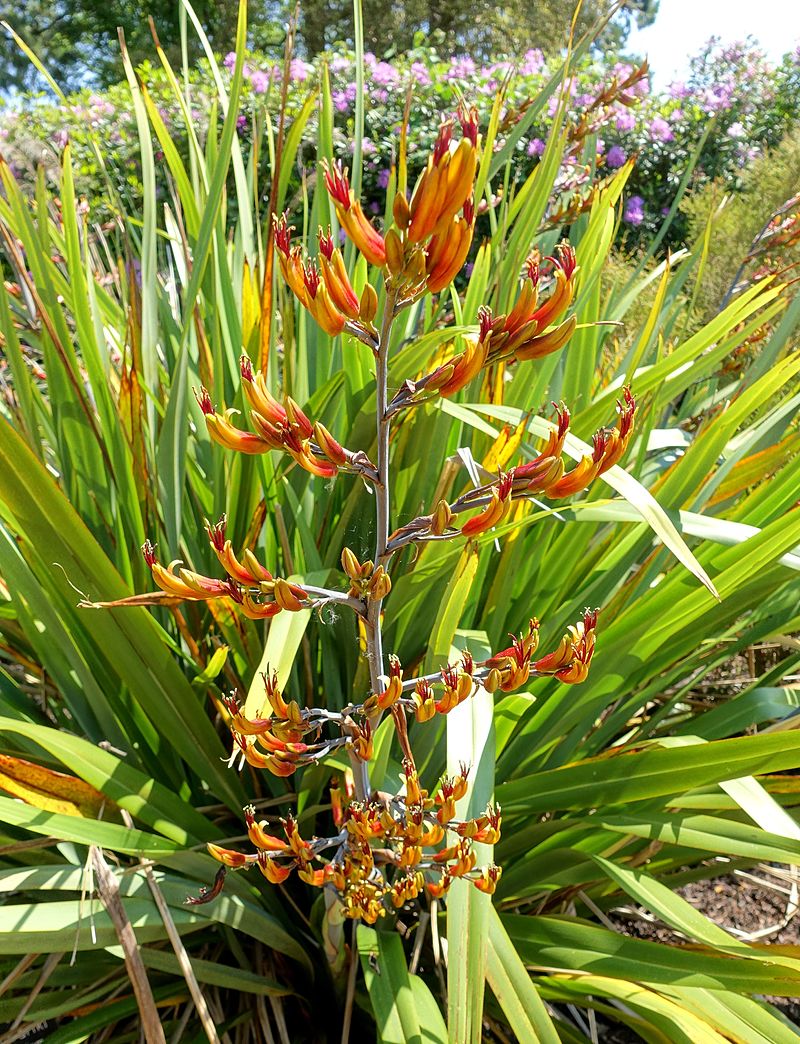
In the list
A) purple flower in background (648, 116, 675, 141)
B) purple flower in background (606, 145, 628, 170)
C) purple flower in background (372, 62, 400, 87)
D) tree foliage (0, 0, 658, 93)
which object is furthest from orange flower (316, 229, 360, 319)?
tree foliage (0, 0, 658, 93)

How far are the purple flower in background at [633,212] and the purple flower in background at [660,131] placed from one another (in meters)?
0.81

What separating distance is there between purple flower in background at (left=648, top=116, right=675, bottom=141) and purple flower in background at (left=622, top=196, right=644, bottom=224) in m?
0.81

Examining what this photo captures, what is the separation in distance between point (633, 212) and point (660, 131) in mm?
1218

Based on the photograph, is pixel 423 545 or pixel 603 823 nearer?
pixel 603 823

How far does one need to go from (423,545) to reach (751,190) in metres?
3.32

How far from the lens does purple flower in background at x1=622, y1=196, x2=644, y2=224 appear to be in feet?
18.6

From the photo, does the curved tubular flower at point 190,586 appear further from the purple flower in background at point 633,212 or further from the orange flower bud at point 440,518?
the purple flower in background at point 633,212

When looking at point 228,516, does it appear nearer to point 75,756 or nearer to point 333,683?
point 333,683

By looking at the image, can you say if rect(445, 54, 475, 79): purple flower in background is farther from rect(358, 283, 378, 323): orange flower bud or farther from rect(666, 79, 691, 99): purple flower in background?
rect(358, 283, 378, 323): orange flower bud

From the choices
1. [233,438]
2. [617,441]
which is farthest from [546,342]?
[233,438]

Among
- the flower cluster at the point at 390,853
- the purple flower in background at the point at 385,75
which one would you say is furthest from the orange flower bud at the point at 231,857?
the purple flower in background at the point at 385,75

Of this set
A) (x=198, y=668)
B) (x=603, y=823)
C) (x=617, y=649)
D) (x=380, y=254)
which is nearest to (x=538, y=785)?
(x=603, y=823)

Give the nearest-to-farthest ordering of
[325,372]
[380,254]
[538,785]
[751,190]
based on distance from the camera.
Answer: [380,254], [538,785], [325,372], [751,190]

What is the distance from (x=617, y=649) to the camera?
97 cm
